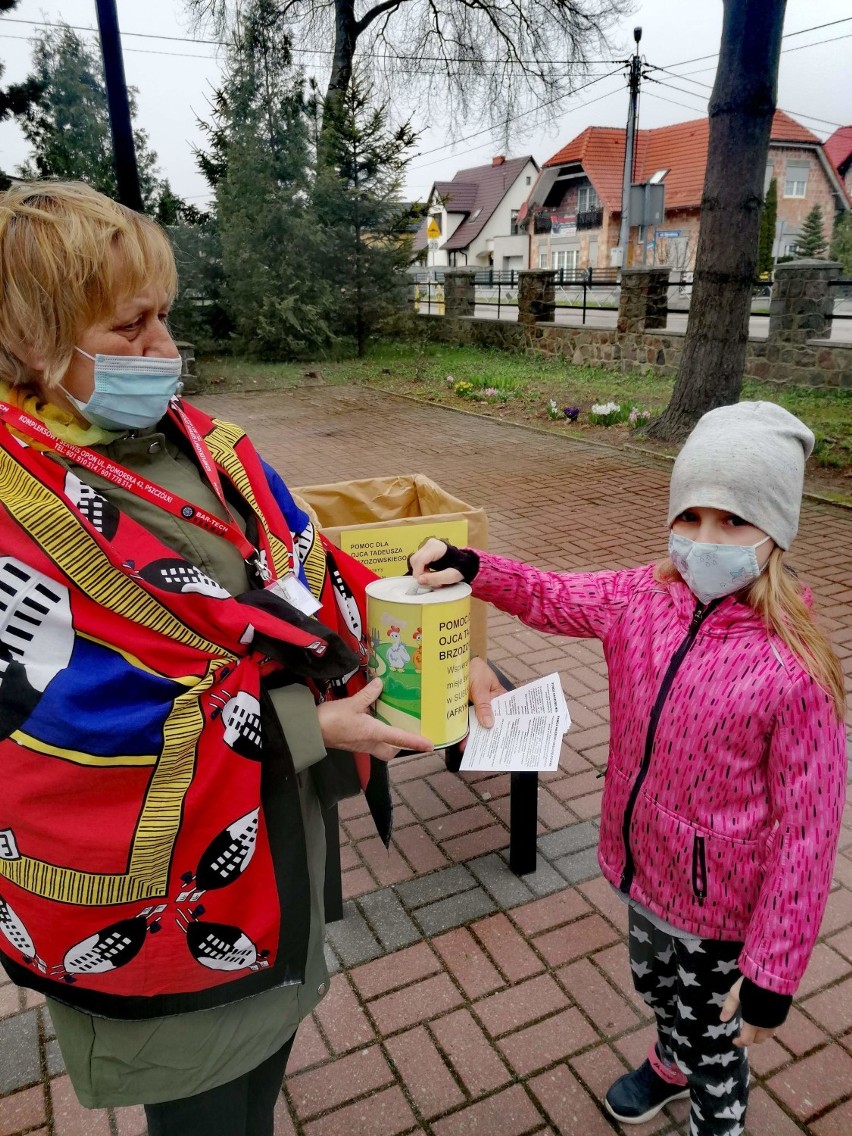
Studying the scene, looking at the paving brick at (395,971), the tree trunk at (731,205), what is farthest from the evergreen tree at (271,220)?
the paving brick at (395,971)

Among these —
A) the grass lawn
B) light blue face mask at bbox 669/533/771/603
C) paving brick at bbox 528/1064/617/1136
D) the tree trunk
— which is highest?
the tree trunk

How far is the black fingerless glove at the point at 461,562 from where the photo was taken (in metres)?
1.72

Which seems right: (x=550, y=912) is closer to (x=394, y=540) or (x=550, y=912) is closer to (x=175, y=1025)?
(x=394, y=540)

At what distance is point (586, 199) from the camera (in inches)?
1989

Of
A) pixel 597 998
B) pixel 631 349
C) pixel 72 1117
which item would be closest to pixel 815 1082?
pixel 597 998

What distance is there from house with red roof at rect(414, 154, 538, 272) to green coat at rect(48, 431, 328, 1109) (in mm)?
56188

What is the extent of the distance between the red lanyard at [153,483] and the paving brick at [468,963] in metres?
1.72

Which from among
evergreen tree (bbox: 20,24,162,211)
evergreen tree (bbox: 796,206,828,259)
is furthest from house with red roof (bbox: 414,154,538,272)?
evergreen tree (bbox: 20,24,162,211)

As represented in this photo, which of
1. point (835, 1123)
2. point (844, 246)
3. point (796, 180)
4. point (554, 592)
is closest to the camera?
point (554, 592)

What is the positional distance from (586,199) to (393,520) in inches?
2122

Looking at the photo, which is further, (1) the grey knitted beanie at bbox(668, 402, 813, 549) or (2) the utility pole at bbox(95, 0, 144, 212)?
(2) the utility pole at bbox(95, 0, 144, 212)

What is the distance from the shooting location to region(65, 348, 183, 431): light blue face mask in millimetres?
1236

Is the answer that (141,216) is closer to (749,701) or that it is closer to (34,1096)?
(749,701)

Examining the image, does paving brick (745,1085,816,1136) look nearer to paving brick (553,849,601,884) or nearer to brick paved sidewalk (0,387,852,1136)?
brick paved sidewalk (0,387,852,1136)
